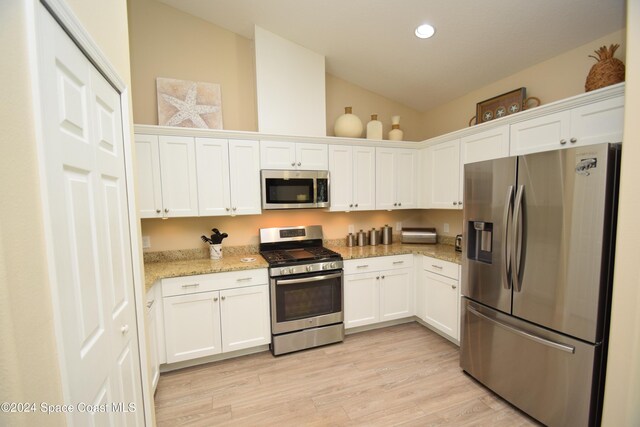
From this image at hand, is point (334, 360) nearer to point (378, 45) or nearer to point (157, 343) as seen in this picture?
point (157, 343)

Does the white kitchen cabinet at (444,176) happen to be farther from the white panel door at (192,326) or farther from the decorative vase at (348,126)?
the white panel door at (192,326)

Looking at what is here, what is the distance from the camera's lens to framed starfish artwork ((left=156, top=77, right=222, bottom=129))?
262cm

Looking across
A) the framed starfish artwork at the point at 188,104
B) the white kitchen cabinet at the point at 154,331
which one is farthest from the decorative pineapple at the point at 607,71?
the white kitchen cabinet at the point at 154,331

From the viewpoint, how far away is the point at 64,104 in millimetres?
799

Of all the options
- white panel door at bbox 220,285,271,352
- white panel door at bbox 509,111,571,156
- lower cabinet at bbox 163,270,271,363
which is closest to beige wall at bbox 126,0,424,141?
lower cabinet at bbox 163,270,271,363

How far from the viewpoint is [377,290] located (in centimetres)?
Result: 298

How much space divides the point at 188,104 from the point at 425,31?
7.84 feet

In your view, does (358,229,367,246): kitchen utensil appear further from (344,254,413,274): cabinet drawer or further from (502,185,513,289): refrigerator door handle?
(502,185,513,289): refrigerator door handle

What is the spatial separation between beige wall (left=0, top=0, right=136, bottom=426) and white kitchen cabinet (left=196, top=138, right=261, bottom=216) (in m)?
1.98

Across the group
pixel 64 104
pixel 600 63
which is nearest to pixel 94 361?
pixel 64 104

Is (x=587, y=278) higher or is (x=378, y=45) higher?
(x=378, y=45)

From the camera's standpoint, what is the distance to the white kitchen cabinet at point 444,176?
282cm

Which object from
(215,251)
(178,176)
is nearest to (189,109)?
(178,176)

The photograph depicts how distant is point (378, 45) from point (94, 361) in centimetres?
311
